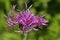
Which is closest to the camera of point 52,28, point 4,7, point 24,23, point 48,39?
point 24,23

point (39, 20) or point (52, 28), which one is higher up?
point (39, 20)

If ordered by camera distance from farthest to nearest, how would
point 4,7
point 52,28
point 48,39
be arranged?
point 4,7
point 52,28
point 48,39

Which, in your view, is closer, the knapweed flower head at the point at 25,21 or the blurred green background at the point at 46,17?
the knapweed flower head at the point at 25,21

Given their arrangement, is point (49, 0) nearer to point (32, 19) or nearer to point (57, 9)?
point (57, 9)

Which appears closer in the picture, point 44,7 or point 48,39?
point 48,39

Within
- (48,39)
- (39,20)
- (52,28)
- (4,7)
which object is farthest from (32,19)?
(4,7)

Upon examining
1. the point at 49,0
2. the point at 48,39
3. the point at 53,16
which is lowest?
the point at 48,39

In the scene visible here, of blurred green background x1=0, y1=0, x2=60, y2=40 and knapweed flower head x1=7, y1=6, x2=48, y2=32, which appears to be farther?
blurred green background x1=0, y1=0, x2=60, y2=40

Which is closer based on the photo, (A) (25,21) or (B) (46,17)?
(A) (25,21)
